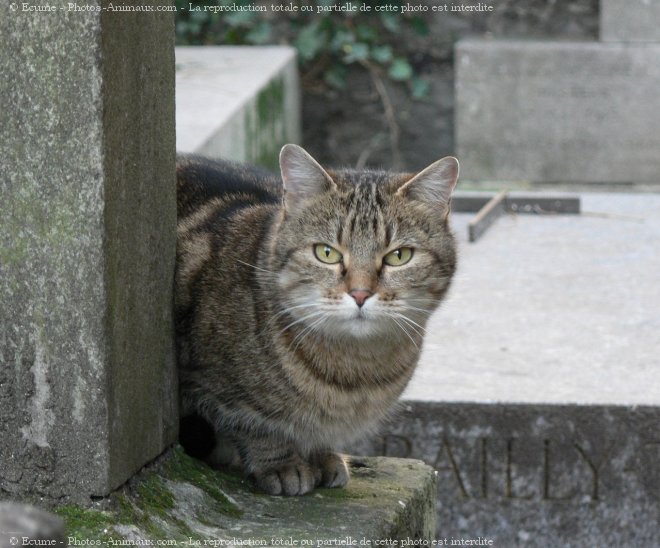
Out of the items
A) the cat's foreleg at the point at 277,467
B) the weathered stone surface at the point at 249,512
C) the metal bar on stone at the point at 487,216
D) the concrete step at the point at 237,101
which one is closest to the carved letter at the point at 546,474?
the weathered stone surface at the point at 249,512

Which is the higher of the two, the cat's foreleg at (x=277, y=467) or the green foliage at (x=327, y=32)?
the cat's foreleg at (x=277, y=467)

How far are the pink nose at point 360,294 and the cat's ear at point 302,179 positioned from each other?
265 mm

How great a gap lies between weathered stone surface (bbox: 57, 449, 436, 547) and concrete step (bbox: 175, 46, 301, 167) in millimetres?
2056

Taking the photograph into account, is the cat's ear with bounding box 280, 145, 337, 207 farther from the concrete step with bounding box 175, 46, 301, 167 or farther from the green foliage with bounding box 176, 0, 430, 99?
the green foliage with bounding box 176, 0, 430, 99

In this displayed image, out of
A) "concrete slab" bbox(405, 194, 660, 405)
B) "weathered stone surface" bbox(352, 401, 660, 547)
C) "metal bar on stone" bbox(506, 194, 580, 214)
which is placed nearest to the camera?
"weathered stone surface" bbox(352, 401, 660, 547)

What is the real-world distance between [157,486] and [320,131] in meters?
6.25

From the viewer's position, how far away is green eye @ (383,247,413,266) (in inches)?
92.2

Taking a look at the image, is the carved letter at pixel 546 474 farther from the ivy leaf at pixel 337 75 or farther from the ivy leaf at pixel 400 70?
the ivy leaf at pixel 337 75

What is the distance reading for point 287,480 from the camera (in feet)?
7.79

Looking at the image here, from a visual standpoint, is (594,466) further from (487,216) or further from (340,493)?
(487,216)

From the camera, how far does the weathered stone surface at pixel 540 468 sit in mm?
2994

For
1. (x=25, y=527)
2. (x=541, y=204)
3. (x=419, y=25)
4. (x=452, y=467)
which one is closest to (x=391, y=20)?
(x=419, y=25)

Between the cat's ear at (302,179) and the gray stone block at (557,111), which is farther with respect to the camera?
the gray stone block at (557,111)

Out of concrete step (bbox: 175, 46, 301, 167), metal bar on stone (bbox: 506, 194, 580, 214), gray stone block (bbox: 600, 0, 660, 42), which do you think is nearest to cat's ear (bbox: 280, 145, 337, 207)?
concrete step (bbox: 175, 46, 301, 167)
